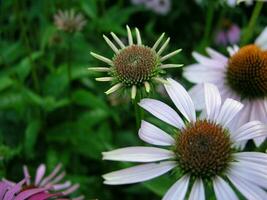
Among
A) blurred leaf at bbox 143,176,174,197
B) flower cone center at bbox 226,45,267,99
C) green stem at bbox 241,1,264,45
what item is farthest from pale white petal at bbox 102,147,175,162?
green stem at bbox 241,1,264,45

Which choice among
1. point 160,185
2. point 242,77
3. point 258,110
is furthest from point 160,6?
point 160,185

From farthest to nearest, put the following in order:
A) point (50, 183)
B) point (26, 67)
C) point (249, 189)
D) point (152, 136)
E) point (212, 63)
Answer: point (26, 67) < point (212, 63) < point (50, 183) < point (152, 136) < point (249, 189)

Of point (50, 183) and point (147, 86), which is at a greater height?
point (147, 86)

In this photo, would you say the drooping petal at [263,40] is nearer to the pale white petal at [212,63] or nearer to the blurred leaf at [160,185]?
the pale white petal at [212,63]

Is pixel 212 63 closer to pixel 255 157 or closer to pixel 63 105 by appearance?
pixel 63 105

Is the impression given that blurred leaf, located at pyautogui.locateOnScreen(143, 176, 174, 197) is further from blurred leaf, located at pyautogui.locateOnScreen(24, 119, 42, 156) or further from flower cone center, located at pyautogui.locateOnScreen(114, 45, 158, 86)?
blurred leaf, located at pyautogui.locateOnScreen(24, 119, 42, 156)

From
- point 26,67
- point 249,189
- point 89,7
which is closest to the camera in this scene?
point 249,189
